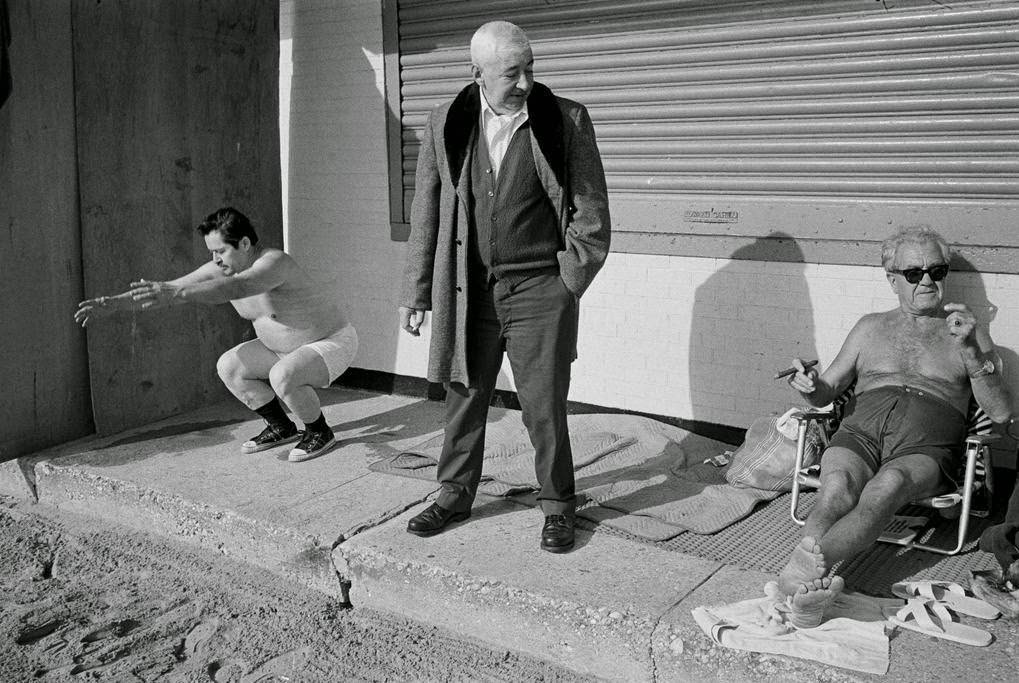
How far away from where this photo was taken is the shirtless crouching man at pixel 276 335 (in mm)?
5422

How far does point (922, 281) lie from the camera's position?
14.1ft

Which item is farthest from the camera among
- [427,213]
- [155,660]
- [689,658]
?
[427,213]

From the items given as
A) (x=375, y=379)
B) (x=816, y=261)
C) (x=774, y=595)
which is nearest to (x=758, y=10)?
(x=816, y=261)

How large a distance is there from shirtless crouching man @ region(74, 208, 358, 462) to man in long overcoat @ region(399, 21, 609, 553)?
1.41 m

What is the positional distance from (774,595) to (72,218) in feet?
14.9

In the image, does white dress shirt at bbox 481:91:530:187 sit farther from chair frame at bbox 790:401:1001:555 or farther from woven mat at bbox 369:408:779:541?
chair frame at bbox 790:401:1001:555

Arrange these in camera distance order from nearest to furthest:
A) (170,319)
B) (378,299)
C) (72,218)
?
1. (72,218)
2. (170,319)
3. (378,299)

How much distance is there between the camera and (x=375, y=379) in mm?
7027

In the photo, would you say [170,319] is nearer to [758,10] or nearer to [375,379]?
[375,379]

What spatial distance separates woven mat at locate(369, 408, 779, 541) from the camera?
14.7ft

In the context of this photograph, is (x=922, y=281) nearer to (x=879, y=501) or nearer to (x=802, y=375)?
(x=802, y=375)

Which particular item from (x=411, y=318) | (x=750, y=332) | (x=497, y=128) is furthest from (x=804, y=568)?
(x=750, y=332)

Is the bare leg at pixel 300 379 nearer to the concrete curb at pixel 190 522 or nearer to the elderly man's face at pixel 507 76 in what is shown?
the concrete curb at pixel 190 522

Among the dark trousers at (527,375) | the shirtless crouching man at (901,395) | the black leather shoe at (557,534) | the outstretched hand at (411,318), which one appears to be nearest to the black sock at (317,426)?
the dark trousers at (527,375)
